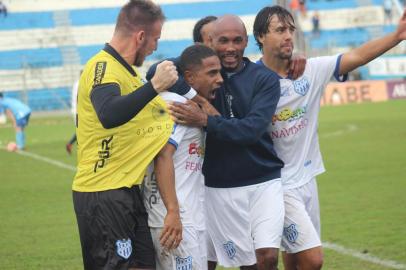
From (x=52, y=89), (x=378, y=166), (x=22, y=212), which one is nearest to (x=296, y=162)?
(x=22, y=212)

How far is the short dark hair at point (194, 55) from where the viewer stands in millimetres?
5859

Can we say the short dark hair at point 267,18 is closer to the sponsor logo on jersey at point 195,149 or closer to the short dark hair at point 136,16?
the sponsor logo on jersey at point 195,149

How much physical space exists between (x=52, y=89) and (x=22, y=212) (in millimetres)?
28194

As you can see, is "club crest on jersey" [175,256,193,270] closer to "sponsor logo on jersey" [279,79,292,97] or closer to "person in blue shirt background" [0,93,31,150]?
"sponsor logo on jersey" [279,79,292,97]

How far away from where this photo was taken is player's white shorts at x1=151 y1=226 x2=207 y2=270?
5738 mm

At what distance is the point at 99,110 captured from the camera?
5109 mm

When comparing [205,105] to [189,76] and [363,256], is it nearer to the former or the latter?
[189,76]

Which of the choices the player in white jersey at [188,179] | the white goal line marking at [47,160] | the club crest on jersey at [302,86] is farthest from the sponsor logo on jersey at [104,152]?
the white goal line marking at [47,160]

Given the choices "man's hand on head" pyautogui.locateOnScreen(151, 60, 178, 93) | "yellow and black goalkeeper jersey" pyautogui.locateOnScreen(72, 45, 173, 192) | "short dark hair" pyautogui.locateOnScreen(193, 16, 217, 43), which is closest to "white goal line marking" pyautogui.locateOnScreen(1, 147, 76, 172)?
"short dark hair" pyautogui.locateOnScreen(193, 16, 217, 43)

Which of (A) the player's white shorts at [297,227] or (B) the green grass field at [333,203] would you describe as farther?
(B) the green grass field at [333,203]

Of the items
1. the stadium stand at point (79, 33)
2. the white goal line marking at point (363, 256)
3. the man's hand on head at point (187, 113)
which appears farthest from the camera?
the stadium stand at point (79, 33)

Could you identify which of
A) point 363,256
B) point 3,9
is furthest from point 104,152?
point 3,9

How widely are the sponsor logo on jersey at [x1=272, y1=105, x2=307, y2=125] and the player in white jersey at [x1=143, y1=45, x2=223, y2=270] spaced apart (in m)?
0.77

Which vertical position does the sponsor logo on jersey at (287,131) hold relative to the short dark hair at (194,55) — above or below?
below
